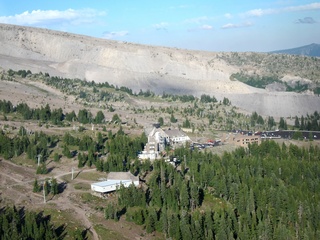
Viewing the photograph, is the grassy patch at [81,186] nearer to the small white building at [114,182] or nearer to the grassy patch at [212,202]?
the small white building at [114,182]

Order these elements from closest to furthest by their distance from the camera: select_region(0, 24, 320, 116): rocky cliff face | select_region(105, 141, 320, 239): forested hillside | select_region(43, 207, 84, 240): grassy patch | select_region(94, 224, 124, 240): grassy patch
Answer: select_region(94, 224, 124, 240): grassy patch → select_region(43, 207, 84, 240): grassy patch → select_region(105, 141, 320, 239): forested hillside → select_region(0, 24, 320, 116): rocky cliff face

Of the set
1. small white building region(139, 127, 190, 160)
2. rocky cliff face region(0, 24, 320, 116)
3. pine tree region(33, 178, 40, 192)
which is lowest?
pine tree region(33, 178, 40, 192)

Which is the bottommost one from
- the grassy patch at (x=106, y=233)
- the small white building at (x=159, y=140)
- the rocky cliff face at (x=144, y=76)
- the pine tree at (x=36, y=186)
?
the grassy patch at (x=106, y=233)

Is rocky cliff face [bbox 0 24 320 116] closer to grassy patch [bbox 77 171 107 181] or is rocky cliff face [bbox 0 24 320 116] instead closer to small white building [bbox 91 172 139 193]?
grassy patch [bbox 77 171 107 181]

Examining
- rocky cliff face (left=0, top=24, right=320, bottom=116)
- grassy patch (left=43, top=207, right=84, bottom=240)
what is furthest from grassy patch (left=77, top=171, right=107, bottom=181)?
rocky cliff face (left=0, top=24, right=320, bottom=116)

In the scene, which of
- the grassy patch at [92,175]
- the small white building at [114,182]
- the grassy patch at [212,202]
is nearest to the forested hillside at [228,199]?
the grassy patch at [212,202]

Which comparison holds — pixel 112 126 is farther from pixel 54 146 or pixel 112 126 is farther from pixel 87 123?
pixel 54 146

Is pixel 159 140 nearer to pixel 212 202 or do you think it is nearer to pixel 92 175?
pixel 92 175

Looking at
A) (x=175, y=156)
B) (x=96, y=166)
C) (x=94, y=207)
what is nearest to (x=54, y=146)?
(x=96, y=166)
